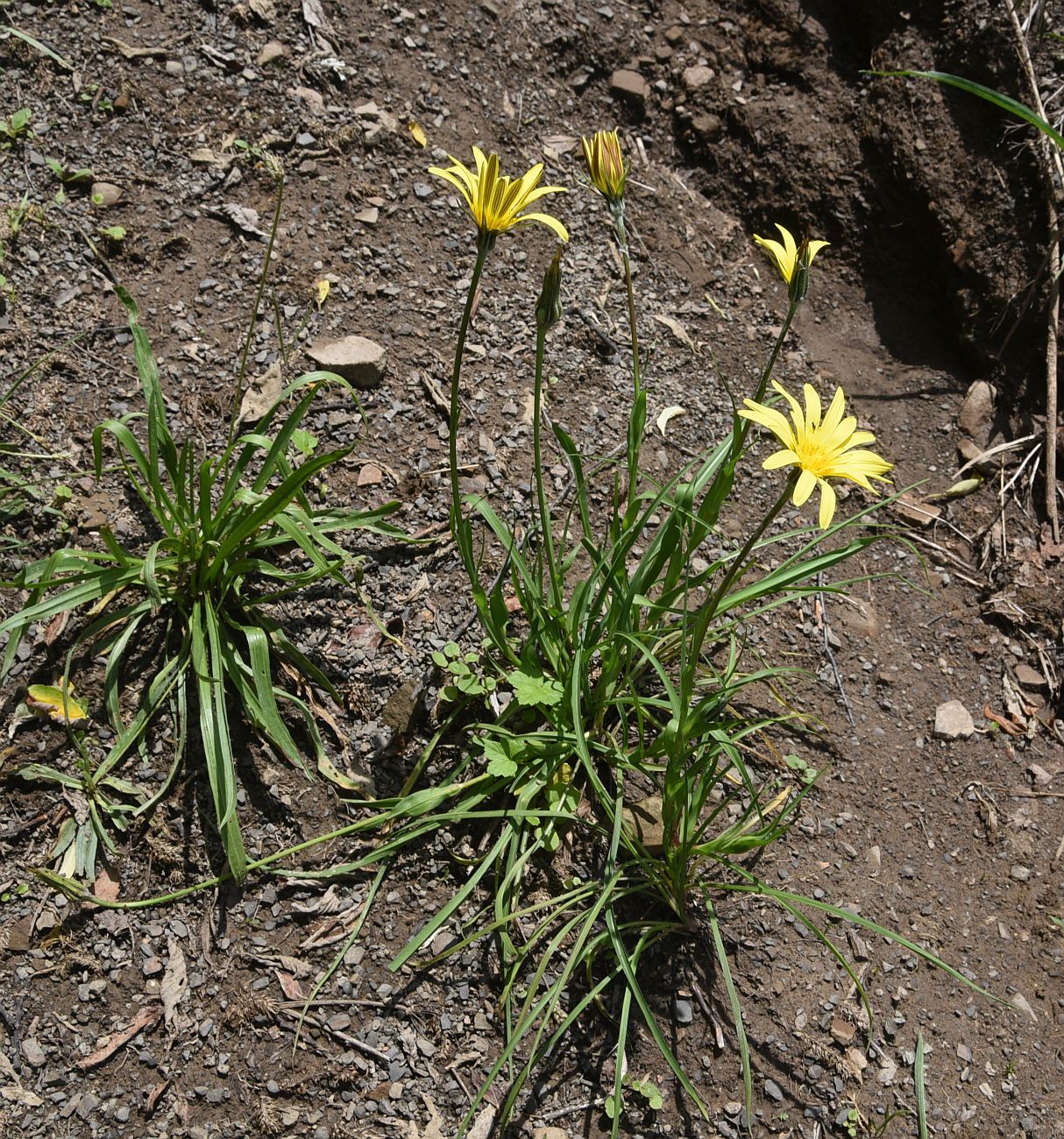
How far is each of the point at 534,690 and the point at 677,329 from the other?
160 cm

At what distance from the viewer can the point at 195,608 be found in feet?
7.14

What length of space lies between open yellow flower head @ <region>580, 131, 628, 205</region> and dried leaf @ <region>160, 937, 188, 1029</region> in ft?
5.93

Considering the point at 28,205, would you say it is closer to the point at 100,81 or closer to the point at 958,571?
the point at 100,81

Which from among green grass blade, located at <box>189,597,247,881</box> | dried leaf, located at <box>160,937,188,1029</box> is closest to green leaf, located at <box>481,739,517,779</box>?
green grass blade, located at <box>189,597,247,881</box>

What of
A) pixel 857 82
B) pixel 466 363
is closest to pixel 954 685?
pixel 466 363

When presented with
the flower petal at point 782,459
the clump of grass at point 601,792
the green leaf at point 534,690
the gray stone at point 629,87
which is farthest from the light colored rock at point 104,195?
the flower petal at point 782,459

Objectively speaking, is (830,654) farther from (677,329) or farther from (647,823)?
(677,329)

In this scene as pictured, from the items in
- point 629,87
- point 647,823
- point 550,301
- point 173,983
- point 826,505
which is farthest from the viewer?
point 629,87

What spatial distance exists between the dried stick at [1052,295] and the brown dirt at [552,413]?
Answer: 0.06 meters

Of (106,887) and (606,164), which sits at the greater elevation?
(606,164)

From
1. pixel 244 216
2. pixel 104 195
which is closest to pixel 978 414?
pixel 244 216

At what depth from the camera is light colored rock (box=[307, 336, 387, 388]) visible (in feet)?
8.91

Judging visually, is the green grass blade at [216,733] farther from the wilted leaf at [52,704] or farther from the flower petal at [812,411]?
the flower petal at [812,411]

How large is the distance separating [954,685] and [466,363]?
5.73 ft
